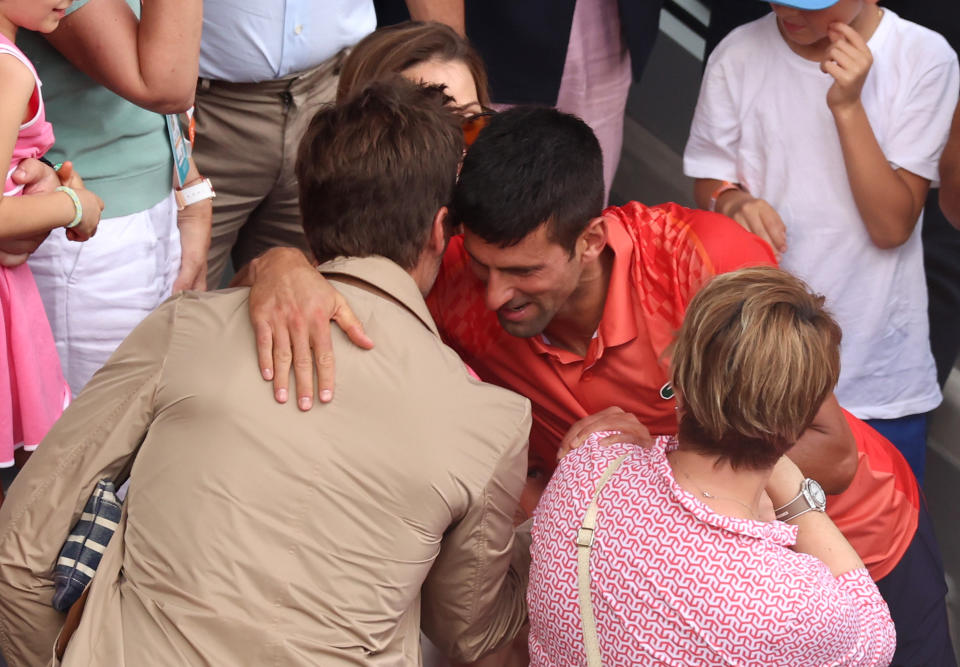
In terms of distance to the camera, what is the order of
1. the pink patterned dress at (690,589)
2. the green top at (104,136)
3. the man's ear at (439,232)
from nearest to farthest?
1. the pink patterned dress at (690,589)
2. the man's ear at (439,232)
3. the green top at (104,136)

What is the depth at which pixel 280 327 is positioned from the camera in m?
1.54

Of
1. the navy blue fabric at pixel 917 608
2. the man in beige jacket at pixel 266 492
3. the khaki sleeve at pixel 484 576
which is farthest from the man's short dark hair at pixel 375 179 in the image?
the navy blue fabric at pixel 917 608

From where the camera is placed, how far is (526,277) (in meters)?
1.97

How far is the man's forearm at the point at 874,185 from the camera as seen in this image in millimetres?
2371

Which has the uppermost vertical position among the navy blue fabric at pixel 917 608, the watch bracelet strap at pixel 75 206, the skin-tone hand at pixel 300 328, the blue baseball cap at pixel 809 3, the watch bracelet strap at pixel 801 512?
the blue baseball cap at pixel 809 3

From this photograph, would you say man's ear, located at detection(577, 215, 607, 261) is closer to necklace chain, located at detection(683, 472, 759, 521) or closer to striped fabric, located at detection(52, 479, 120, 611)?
necklace chain, located at detection(683, 472, 759, 521)

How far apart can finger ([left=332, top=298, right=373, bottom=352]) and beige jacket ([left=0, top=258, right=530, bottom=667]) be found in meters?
0.01

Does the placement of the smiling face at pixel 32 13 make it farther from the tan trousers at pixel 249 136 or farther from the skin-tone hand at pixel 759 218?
the skin-tone hand at pixel 759 218

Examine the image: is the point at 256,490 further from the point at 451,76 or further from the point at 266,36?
the point at 266,36

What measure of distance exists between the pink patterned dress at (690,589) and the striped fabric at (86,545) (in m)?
0.60

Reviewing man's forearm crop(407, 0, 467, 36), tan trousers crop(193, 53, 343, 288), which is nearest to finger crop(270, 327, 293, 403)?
tan trousers crop(193, 53, 343, 288)

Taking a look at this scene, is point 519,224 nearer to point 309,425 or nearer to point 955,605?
point 309,425

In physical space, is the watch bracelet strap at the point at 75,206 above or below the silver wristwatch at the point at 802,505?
above

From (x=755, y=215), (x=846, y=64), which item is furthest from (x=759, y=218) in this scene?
(x=846, y=64)
